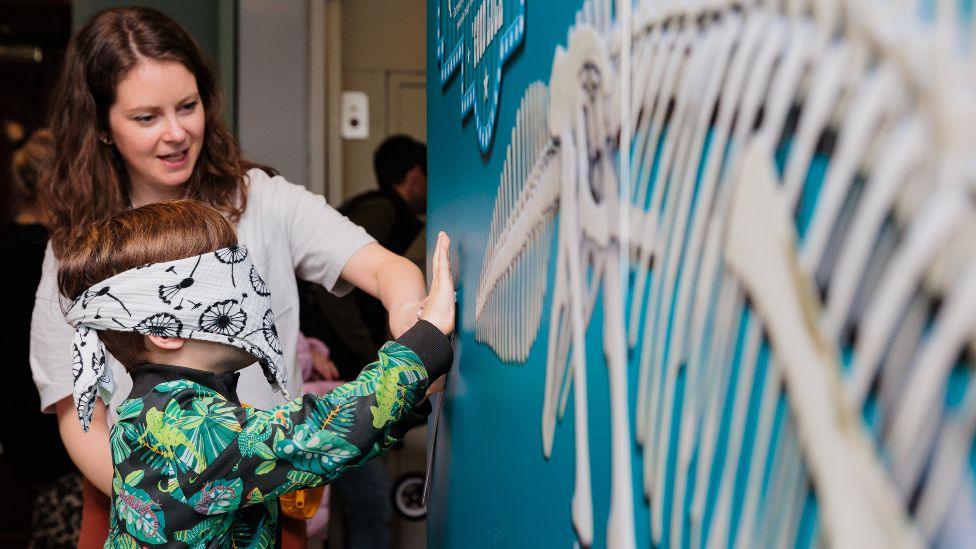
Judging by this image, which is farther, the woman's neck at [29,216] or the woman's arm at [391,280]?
the woman's neck at [29,216]

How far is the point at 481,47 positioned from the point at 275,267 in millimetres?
623

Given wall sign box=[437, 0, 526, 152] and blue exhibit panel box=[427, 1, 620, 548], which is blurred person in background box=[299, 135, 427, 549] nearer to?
Result: blue exhibit panel box=[427, 1, 620, 548]

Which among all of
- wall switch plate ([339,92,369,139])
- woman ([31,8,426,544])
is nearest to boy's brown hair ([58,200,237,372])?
woman ([31,8,426,544])

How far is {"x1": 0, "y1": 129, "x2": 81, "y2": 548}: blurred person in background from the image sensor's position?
2.15m

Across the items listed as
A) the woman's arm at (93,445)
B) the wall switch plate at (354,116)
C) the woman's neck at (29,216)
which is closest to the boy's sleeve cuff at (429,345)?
the woman's arm at (93,445)

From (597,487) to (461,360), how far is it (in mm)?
737

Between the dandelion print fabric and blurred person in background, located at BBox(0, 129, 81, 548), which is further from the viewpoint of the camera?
blurred person in background, located at BBox(0, 129, 81, 548)

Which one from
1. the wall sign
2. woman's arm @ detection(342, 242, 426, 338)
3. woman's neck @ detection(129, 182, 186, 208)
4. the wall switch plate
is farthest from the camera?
the wall switch plate

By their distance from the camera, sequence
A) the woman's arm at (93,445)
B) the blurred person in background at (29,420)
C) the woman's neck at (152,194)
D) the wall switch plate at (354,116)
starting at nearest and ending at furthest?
1. the woman's arm at (93,445)
2. the woman's neck at (152,194)
3. the blurred person in background at (29,420)
4. the wall switch plate at (354,116)

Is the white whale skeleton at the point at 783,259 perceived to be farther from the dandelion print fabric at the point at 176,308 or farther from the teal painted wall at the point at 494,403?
the dandelion print fabric at the point at 176,308

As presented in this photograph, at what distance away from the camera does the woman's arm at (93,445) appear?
1522mm

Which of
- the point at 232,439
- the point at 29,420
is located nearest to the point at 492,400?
the point at 232,439

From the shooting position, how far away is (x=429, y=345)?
1.23m

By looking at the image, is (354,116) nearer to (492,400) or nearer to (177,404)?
(177,404)
